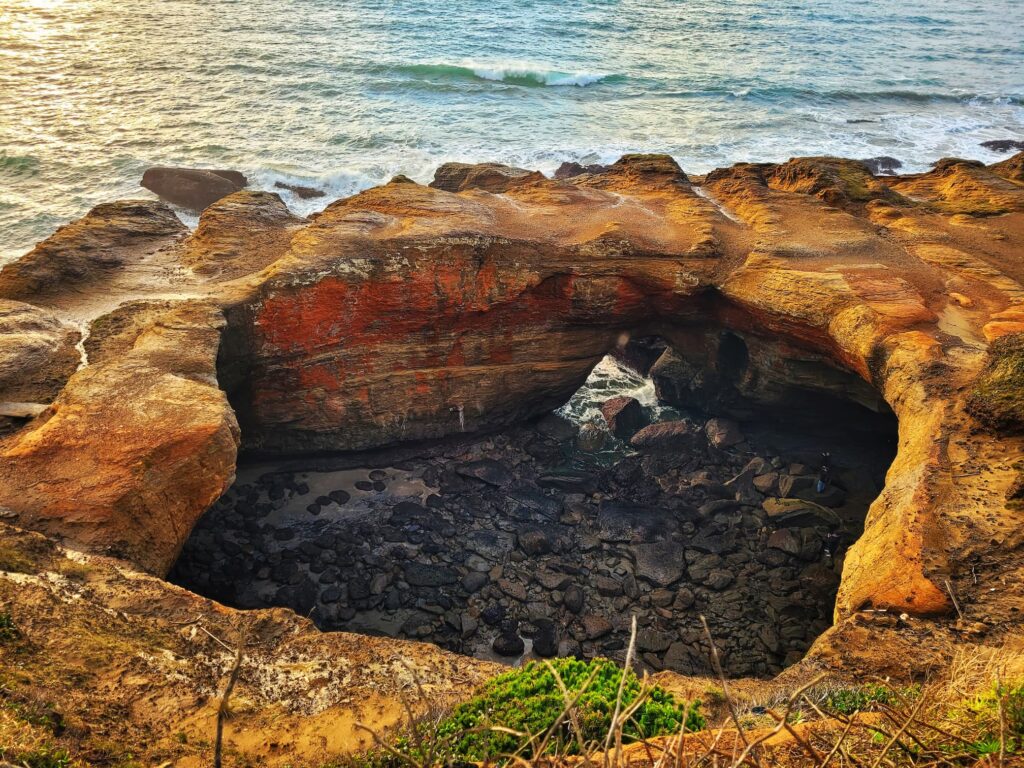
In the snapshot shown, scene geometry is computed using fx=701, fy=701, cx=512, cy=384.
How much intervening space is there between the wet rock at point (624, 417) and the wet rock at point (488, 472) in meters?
2.90

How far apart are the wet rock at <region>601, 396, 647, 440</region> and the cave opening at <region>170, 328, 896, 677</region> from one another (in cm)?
5

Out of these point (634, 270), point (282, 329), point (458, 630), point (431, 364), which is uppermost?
point (634, 270)

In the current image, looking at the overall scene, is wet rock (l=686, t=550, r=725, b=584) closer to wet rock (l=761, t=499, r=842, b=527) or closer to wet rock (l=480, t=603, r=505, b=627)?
wet rock (l=761, t=499, r=842, b=527)

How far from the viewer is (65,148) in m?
26.3

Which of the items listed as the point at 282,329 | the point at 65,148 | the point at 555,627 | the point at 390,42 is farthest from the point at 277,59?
the point at 555,627

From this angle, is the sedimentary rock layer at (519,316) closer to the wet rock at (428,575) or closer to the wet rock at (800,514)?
the wet rock at (800,514)

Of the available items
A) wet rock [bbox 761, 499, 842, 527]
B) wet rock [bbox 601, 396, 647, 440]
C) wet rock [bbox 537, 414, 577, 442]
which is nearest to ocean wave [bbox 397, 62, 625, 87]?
wet rock [bbox 601, 396, 647, 440]

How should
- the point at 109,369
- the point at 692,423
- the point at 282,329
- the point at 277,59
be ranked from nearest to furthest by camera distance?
the point at 109,369
the point at 282,329
the point at 692,423
the point at 277,59

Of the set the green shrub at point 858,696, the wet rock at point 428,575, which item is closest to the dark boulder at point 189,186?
the wet rock at point 428,575

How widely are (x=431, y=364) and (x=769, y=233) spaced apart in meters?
6.92

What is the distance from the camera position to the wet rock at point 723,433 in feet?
47.4

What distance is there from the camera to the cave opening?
10.6 metres

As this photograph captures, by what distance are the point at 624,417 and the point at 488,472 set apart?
3.57 metres

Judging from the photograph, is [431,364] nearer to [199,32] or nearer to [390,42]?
[390,42]
